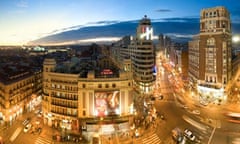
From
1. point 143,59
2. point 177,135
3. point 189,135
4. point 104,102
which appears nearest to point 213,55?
point 143,59

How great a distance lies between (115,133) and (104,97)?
7494 millimetres

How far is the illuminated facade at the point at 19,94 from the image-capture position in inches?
2106

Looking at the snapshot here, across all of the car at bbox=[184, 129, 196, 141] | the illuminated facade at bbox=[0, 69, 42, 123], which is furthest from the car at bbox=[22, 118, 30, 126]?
the car at bbox=[184, 129, 196, 141]

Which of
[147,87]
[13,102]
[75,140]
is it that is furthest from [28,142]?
[147,87]

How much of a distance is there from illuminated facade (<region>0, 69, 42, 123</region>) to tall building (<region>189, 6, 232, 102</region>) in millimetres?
50496

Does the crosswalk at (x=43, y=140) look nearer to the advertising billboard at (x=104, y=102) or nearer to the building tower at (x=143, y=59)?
the advertising billboard at (x=104, y=102)

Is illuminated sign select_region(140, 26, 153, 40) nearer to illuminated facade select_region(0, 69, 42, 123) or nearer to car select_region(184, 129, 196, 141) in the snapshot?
illuminated facade select_region(0, 69, 42, 123)

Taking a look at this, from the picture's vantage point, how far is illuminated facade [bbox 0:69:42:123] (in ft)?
176

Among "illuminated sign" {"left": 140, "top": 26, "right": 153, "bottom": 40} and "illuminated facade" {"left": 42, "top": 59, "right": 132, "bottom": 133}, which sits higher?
"illuminated sign" {"left": 140, "top": 26, "right": 153, "bottom": 40}

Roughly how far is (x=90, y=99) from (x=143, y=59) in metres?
35.1

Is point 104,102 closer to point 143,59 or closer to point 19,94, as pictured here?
point 19,94

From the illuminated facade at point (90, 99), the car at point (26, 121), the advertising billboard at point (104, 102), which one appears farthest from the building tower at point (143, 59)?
the car at point (26, 121)

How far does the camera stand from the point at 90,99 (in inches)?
1875

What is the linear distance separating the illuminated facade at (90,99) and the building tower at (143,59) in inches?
1186
